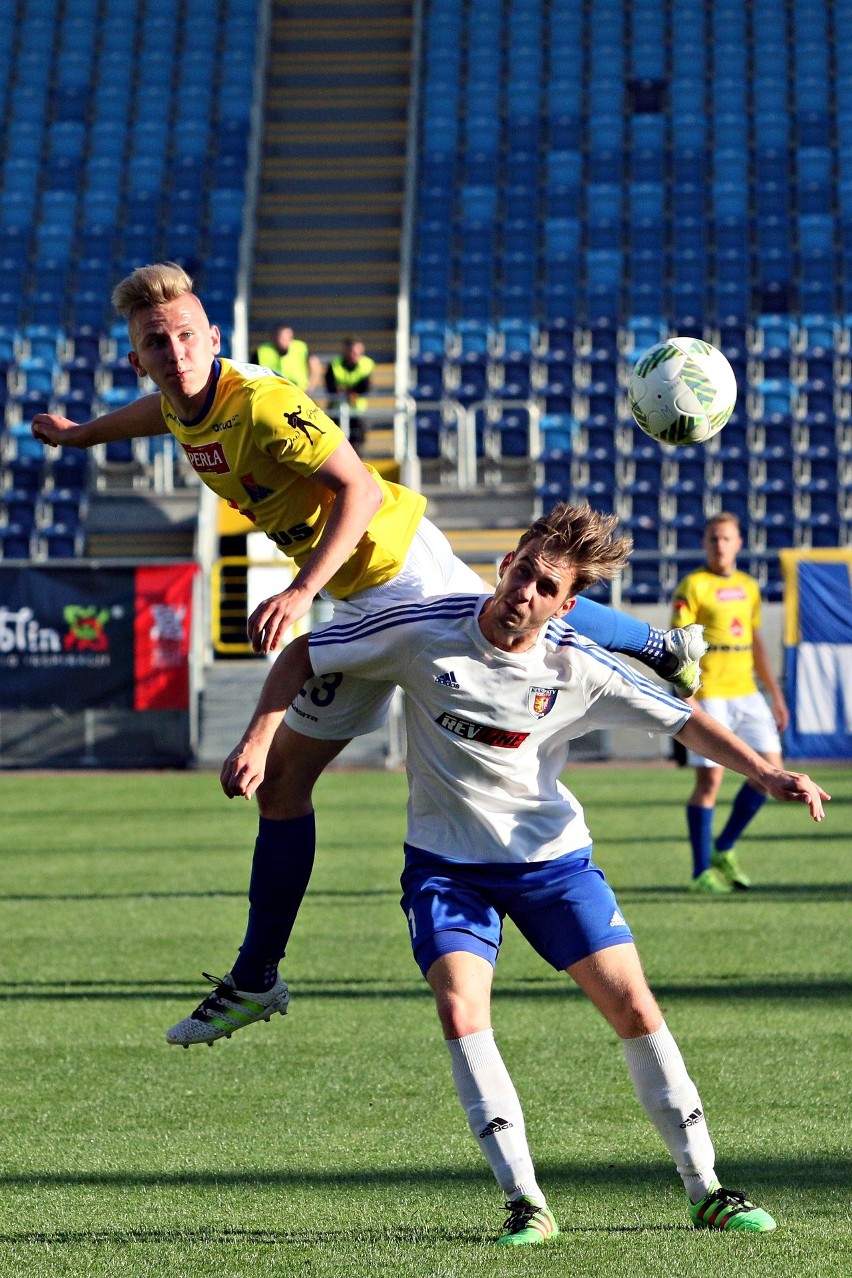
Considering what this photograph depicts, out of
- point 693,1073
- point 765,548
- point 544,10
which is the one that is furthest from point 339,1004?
point 544,10

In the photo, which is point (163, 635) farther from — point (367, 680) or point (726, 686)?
point (367, 680)

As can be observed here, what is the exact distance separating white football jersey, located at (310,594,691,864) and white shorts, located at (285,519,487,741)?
40 centimetres

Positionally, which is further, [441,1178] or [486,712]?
[441,1178]

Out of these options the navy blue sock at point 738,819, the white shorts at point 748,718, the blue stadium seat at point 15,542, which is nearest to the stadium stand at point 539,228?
the blue stadium seat at point 15,542

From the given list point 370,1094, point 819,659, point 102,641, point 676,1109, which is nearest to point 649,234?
point 819,659

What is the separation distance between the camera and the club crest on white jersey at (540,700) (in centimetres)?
394

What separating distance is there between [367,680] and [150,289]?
3.85ft

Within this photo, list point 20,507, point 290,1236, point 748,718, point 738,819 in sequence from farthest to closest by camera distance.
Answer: point 20,507 → point 748,718 → point 738,819 → point 290,1236

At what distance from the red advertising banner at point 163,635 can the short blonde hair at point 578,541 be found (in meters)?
13.4

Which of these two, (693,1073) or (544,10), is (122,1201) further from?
(544,10)

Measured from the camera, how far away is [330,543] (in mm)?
4164

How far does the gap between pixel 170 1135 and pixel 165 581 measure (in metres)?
12.8

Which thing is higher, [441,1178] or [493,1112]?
[493,1112]

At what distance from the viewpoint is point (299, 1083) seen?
526 cm
